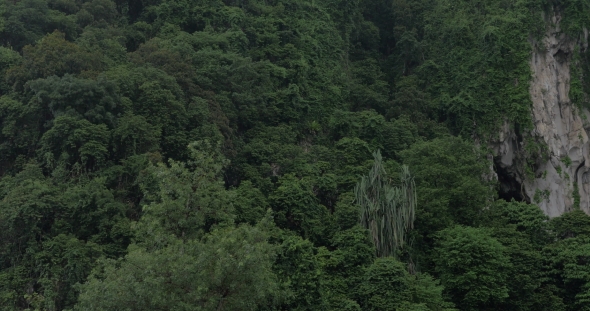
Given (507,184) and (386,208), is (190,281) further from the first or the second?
(507,184)

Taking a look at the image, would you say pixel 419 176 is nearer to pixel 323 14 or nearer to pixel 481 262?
pixel 481 262

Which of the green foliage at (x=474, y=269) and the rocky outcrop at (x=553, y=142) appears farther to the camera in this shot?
the rocky outcrop at (x=553, y=142)

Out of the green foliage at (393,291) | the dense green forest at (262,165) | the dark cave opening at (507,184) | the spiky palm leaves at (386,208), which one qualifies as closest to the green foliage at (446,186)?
the dense green forest at (262,165)

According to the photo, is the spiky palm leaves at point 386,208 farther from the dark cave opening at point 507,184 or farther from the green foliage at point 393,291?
the dark cave opening at point 507,184

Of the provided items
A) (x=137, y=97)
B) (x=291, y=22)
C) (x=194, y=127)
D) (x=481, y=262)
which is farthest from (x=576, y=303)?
(x=291, y=22)

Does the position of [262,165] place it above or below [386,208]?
above

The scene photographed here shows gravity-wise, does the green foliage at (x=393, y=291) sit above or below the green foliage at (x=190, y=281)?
below

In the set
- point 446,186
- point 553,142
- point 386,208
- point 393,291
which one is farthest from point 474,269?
point 553,142

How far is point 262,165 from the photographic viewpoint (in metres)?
23.0

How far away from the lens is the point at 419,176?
22625 mm

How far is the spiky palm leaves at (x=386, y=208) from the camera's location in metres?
20.7

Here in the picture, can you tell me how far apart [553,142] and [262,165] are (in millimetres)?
14442

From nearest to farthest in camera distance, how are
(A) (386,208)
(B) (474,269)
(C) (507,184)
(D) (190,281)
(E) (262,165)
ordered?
(D) (190,281) < (B) (474,269) < (A) (386,208) < (E) (262,165) < (C) (507,184)

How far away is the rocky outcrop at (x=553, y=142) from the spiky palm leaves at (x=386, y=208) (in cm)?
927
